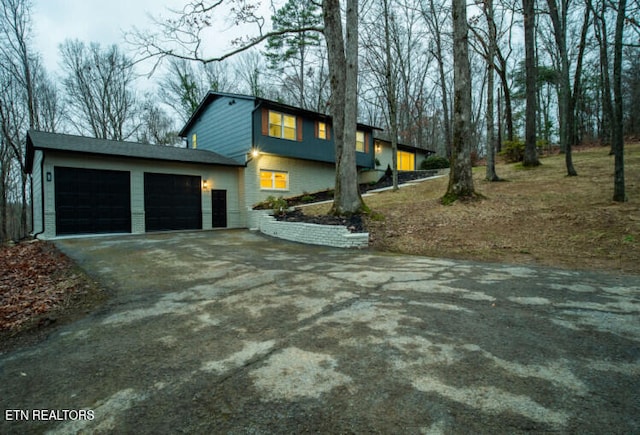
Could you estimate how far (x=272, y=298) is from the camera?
3.67 meters

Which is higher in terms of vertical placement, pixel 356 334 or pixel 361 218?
pixel 361 218

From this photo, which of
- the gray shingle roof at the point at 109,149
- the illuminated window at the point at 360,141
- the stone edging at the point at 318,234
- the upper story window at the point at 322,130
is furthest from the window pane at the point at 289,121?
the stone edging at the point at 318,234

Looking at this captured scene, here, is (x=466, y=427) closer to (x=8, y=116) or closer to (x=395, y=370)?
(x=395, y=370)

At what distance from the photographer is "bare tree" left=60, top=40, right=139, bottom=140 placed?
66.4 feet

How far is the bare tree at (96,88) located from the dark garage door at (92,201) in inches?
499

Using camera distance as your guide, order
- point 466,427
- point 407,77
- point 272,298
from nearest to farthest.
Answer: point 466,427 → point 272,298 → point 407,77

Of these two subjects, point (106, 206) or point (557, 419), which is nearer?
point (557, 419)

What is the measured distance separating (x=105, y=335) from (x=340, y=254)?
16.0 ft

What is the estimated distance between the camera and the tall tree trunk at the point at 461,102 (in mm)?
9492

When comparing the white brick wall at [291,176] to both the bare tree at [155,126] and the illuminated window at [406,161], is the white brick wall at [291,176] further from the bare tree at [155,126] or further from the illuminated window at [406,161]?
the bare tree at [155,126]

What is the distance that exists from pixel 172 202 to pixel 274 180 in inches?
204

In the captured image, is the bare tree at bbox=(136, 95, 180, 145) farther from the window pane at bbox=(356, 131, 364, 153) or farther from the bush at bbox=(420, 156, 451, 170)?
the bush at bbox=(420, 156, 451, 170)

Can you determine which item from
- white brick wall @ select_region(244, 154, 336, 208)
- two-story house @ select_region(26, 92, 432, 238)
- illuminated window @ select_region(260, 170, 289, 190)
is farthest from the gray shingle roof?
illuminated window @ select_region(260, 170, 289, 190)

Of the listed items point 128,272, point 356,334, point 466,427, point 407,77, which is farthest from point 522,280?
point 407,77
